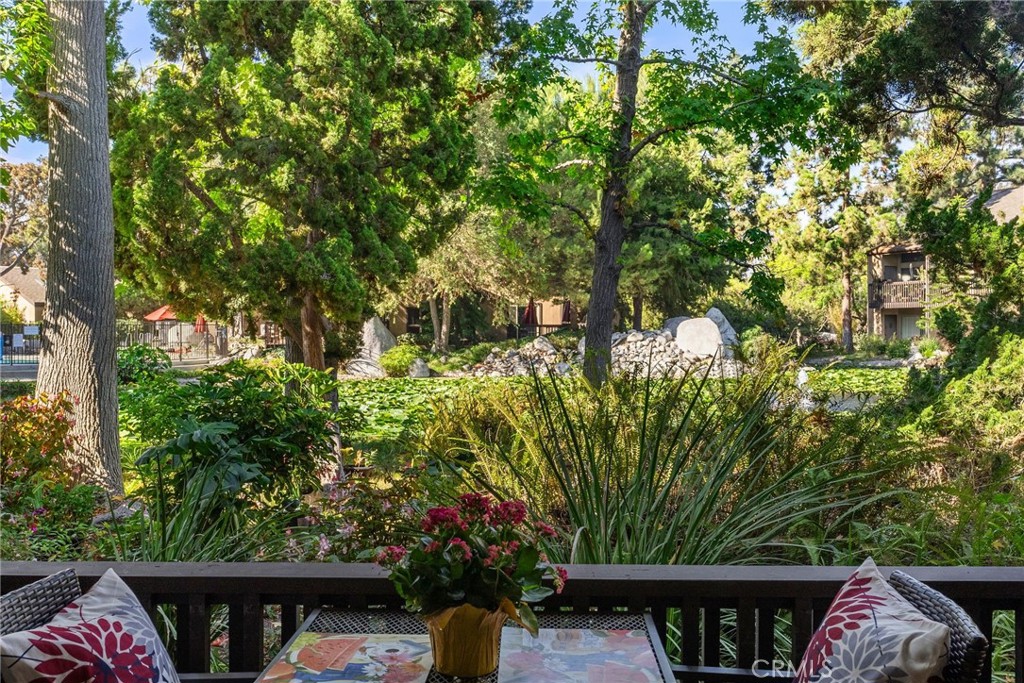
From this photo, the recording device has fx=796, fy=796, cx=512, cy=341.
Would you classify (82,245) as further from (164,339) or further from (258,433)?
(164,339)

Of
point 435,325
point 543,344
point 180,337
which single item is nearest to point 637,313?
point 543,344

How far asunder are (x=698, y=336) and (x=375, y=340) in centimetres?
563

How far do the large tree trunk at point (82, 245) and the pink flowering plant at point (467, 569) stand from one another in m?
4.18

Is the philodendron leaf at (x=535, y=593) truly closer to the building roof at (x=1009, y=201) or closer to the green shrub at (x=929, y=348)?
the green shrub at (x=929, y=348)

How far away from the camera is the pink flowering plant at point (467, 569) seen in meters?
1.17

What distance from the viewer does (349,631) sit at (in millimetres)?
1386

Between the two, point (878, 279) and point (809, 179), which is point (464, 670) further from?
point (878, 279)

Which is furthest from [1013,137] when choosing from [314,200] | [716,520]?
[716,520]

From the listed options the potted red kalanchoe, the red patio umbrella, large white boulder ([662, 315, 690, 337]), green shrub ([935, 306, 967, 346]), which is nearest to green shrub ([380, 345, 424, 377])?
the red patio umbrella

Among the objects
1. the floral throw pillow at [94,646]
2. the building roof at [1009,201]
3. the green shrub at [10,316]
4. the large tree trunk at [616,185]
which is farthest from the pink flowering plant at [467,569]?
the green shrub at [10,316]

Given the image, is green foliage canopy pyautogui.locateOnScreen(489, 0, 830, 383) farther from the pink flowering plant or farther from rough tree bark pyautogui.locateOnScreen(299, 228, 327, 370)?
the pink flowering plant

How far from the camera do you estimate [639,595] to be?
145 centimetres

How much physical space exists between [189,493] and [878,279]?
627 inches
